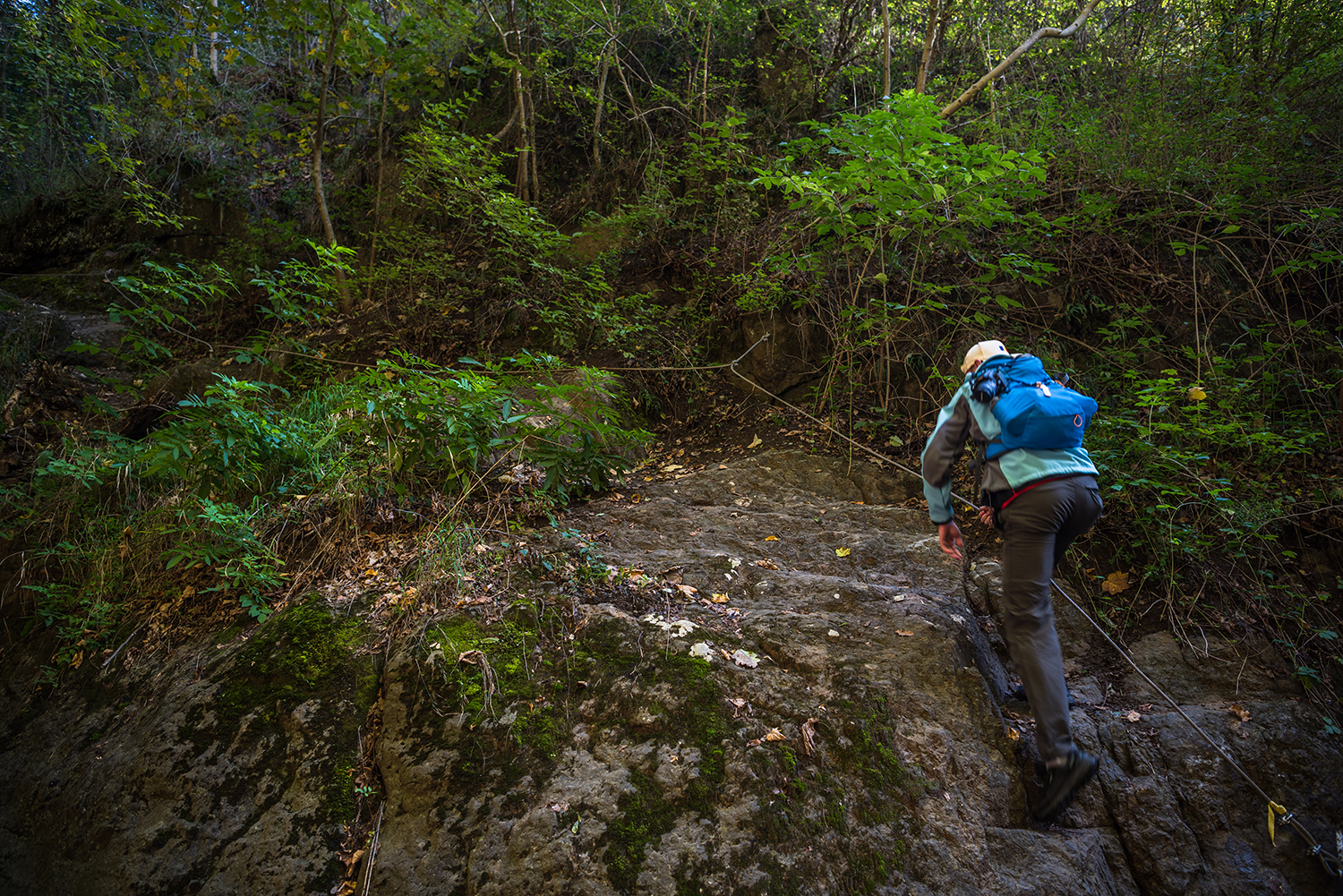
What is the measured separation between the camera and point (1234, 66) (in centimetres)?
591

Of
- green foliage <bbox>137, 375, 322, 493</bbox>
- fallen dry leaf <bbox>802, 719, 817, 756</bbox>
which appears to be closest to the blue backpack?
fallen dry leaf <bbox>802, 719, 817, 756</bbox>

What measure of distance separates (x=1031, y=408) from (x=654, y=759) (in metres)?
2.29

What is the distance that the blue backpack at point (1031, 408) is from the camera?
252 centimetres

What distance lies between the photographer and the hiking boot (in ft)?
7.47

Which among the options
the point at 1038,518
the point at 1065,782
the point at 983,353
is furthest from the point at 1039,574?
the point at 983,353

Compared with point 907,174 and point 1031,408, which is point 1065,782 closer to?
point 1031,408

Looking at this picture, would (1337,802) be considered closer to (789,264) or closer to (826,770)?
(826,770)

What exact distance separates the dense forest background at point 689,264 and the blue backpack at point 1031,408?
6.08 ft

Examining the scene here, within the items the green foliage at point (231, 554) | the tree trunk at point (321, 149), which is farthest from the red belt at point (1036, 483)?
the tree trunk at point (321, 149)

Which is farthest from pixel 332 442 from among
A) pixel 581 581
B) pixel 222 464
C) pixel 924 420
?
pixel 924 420

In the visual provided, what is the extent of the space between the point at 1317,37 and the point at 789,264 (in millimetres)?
5643

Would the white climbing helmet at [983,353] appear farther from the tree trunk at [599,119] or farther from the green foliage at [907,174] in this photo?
the tree trunk at [599,119]

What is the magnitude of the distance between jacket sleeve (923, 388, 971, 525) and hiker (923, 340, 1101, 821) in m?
0.08

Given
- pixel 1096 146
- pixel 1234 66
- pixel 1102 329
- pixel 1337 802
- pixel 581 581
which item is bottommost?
pixel 1337 802
